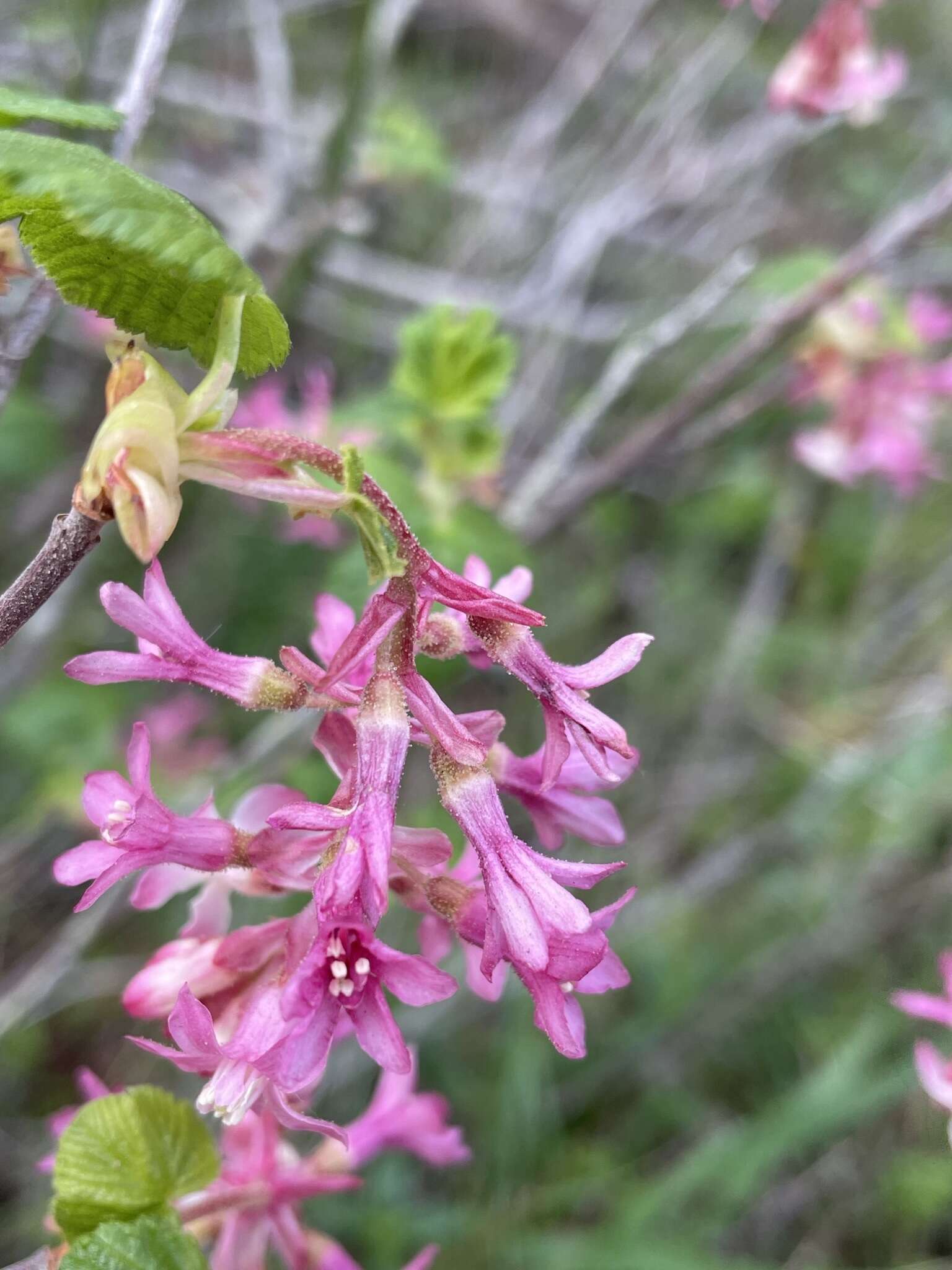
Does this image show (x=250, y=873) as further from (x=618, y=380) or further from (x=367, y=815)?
(x=618, y=380)

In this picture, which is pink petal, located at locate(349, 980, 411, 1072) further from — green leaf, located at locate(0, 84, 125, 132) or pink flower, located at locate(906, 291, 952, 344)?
pink flower, located at locate(906, 291, 952, 344)

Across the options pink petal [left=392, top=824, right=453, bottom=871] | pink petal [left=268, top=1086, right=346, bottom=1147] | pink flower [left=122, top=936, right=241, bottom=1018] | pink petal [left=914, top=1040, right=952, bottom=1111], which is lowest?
pink petal [left=268, top=1086, right=346, bottom=1147]

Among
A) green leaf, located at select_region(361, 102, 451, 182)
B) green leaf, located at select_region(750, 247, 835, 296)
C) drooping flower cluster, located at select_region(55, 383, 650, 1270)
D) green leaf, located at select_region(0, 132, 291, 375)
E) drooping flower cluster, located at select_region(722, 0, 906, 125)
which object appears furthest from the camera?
green leaf, located at select_region(361, 102, 451, 182)

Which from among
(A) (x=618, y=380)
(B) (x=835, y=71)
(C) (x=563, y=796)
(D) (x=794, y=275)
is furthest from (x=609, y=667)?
(B) (x=835, y=71)

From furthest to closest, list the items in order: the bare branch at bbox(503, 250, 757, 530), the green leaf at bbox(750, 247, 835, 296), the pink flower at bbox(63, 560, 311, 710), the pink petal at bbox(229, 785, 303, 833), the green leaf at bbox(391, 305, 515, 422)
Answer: the green leaf at bbox(750, 247, 835, 296)
the bare branch at bbox(503, 250, 757, 530)
the green leaf at bbox(391, 305, 515, 422)
the pink petal at bbox(229, 785, 303, 833)
the pink flower at bbox(63, 560, 311, 710)

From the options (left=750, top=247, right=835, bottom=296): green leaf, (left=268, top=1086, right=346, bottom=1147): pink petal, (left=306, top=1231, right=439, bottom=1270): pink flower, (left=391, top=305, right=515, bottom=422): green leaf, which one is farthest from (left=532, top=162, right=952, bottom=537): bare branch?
(left=268, top=1086, right=346, bottom=1147): pink petal

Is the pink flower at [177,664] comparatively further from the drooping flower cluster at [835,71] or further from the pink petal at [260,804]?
the drooping flower cluster at [835,71]

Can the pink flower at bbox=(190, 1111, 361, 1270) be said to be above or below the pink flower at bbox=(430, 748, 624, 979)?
below
